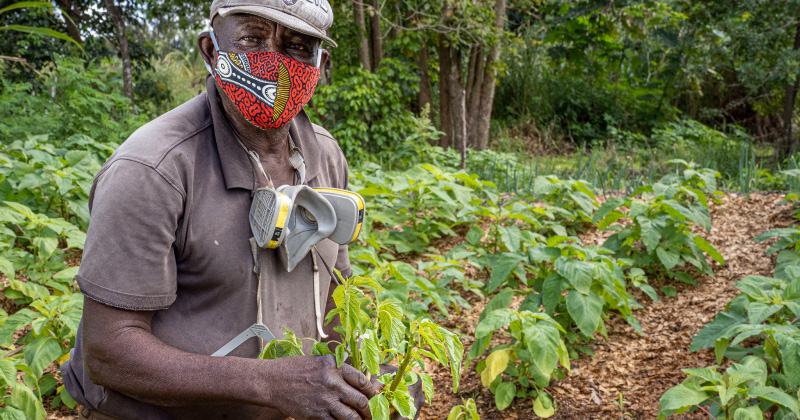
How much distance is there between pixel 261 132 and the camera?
71.2 inches

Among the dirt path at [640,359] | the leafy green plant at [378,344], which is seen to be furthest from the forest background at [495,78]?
the leafy green plant at [378,344]

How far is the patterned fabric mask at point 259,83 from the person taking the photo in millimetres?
1741

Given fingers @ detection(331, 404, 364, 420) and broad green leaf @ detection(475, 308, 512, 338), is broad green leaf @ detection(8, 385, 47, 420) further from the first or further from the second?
broad green leaf @ detection(475, 308, 512, 338)

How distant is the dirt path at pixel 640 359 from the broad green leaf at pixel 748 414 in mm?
768

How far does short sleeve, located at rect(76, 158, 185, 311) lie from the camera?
4.61 ft

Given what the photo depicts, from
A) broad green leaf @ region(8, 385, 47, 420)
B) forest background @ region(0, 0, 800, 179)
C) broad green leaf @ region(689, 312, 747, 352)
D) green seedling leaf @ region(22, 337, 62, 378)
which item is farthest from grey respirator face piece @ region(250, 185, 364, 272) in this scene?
forest background @ region(0, 0, 800, 179)

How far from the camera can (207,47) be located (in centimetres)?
181

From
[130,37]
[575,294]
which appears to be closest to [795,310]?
[575,294]

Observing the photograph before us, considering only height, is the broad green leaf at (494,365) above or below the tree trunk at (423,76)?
below

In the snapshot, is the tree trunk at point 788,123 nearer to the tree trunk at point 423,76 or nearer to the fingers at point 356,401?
the tree trunk at point 423,76

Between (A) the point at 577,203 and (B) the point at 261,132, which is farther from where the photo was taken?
(A) the point at 577,203

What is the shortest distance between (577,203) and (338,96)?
214 inches

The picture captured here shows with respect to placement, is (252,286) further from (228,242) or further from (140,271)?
(140,271)

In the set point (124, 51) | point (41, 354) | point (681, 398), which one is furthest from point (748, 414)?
point (124, 51)
